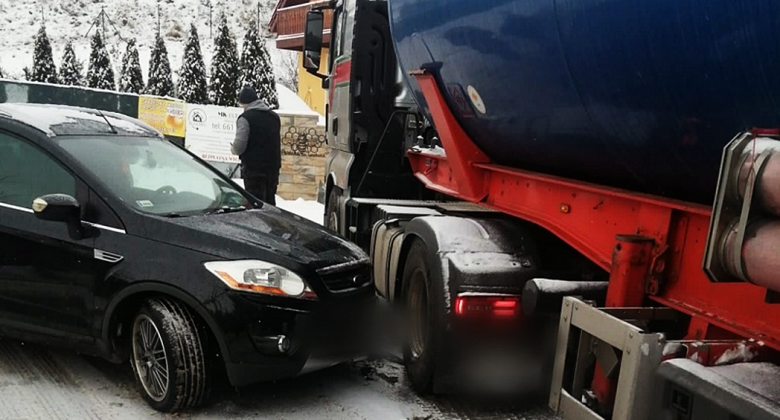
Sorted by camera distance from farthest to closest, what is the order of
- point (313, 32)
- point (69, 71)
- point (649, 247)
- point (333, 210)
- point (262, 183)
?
point (69, 71), point (262, 183), point (333, 210), point (313, 32), point (649, 247)

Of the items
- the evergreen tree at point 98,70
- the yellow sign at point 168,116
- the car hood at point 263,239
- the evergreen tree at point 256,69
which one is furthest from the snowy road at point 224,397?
the evergreen tree at point 98,70

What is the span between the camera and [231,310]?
12.8 ft

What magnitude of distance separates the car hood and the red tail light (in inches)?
33.0

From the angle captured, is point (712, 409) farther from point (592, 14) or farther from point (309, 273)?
point (309, 273)

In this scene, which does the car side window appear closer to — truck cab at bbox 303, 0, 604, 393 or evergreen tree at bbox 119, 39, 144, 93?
truck cab at bbox 303, 0, 604, 393

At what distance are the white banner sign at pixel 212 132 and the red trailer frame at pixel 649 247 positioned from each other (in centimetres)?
1224

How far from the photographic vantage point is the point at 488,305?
404 cm

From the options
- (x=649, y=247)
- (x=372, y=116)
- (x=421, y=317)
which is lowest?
(x=421, y=317)

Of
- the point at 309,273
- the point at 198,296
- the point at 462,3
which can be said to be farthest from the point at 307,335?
the point at 462,3

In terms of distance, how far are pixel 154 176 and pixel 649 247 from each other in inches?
127

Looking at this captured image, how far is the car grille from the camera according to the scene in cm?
431

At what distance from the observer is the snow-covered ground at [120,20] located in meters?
54.6

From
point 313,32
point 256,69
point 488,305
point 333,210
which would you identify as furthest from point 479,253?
point 256,69

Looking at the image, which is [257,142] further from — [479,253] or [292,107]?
[292,107]
